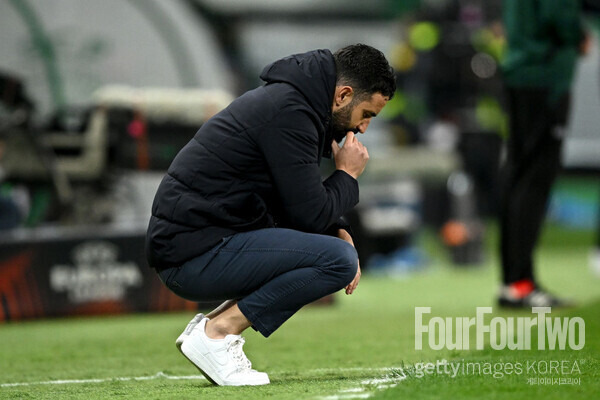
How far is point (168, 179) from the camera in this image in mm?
4344

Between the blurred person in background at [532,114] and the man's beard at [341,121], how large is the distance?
9.83 feet

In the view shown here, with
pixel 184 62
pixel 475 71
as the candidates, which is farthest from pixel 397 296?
pixel 475 71

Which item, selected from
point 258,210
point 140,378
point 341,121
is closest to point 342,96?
point 341,121

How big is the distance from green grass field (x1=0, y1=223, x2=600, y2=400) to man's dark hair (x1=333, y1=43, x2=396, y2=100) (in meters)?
1.14

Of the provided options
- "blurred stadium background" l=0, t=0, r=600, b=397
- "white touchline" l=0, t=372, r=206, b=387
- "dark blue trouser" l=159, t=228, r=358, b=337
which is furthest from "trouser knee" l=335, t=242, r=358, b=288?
"blurred stadium background" l=0, t=0, r=600, b=397

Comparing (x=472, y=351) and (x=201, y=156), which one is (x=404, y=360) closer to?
(x=472, y=351)

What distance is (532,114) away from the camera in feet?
23.6

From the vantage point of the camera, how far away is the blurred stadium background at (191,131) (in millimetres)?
7887

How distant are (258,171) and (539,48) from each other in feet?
11.5

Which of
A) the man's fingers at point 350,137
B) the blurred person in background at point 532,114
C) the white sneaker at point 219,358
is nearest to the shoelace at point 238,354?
the white sneaker at point 219,358

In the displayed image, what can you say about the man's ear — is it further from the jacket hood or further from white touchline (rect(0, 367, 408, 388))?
white touchline (rect(0, 367, 408, 388))

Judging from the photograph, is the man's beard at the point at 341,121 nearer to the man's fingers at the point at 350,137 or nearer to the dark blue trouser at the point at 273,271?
the man's fingers at the point at 350,137

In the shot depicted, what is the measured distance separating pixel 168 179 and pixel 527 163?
3.53m

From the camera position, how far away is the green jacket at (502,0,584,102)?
7094 millimetres
